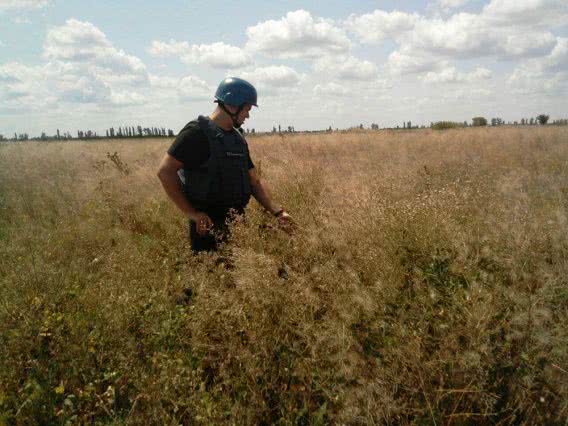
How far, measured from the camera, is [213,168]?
2.86m

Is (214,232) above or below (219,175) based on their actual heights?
below

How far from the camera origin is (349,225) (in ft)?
9.77

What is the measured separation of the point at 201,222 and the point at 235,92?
1.24 meters

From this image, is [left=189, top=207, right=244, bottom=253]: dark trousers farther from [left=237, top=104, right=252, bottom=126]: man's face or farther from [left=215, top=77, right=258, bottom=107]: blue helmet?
[left=215, top=77, right=258, bottom=107]: blue helmet

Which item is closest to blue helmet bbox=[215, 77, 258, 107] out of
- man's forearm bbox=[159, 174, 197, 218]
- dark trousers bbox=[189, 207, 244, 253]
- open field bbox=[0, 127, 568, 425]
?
man's forearm bbox=[159, 174, 197, 218]

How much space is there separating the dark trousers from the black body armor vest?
6cm

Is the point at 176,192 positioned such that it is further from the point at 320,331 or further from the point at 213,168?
the point at 320,331

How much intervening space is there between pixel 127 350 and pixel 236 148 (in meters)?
1.84

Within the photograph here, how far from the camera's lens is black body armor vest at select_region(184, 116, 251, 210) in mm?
2859

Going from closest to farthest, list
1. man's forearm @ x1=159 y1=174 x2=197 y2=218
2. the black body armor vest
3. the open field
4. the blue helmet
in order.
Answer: the open field < man's forearm @ x1=159 y1=174 x2=197 y2=218 < the black body armor vest < the blue helmet

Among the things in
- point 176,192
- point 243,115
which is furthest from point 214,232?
point 243,115

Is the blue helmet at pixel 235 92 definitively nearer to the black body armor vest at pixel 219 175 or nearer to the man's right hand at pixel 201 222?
the black body armor vest at pixel 219 175

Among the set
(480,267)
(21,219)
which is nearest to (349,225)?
(480,267)

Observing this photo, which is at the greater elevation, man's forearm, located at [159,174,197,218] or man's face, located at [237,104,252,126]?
man's face, located at [237,104,252,126]
